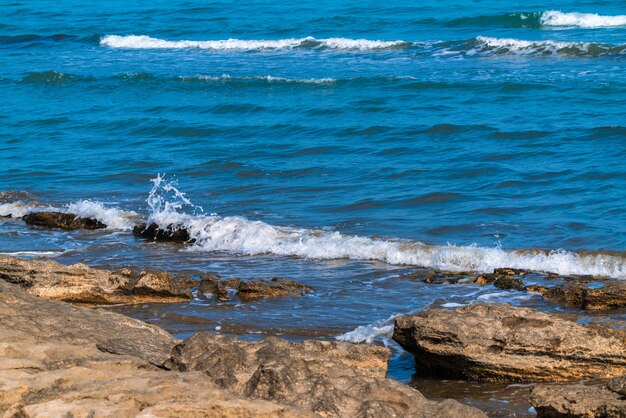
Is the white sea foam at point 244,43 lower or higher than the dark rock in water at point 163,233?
higher

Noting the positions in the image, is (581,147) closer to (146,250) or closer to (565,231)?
(565,231)

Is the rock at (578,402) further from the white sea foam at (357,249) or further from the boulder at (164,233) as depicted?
the boulder at (164,233)

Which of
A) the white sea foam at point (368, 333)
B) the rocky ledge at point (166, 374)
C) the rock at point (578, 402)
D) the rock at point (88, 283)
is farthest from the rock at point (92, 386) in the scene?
the rock at point (88, 283)

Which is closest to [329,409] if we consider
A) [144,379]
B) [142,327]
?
[144,379]

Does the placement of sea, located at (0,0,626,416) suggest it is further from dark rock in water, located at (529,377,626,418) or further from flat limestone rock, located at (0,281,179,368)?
flat limestone rock, located at (0,281,179,368)

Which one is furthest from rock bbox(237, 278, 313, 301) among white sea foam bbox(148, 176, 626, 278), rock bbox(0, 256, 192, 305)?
white sea foam bbox(148, 176, 626, 278)

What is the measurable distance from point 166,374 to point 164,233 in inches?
331

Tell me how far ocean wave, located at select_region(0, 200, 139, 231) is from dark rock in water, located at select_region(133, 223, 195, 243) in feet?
1.29

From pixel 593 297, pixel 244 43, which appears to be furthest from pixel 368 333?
pixel 244 43

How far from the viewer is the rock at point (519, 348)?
7.28 meters

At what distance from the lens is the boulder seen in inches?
518

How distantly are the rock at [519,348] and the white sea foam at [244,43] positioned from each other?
21.2m

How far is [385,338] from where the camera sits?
854 cm

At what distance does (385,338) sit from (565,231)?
485 cm
